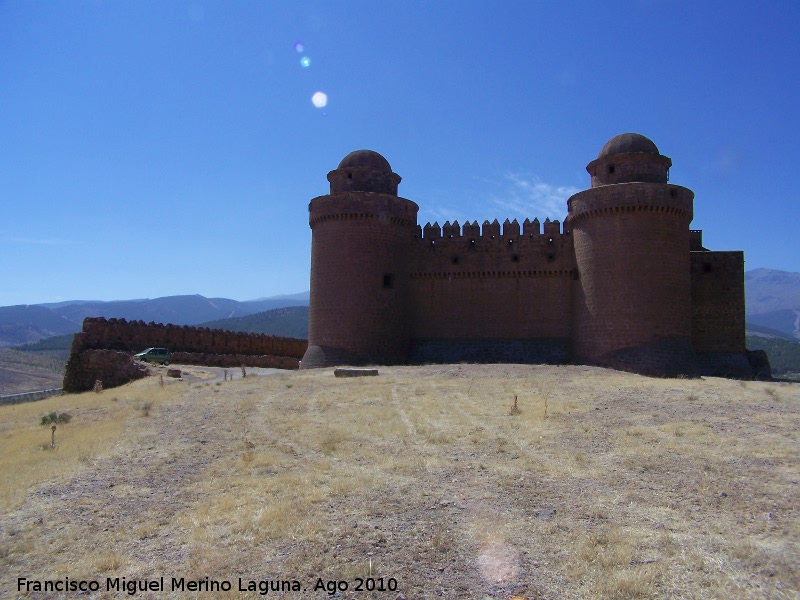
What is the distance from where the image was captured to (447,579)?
4.95 metres

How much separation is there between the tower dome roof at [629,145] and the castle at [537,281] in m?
0.05

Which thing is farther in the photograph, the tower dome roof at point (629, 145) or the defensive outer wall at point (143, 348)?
the defensive outer wall at point (143, 348)

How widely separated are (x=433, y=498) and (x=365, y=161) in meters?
19.6

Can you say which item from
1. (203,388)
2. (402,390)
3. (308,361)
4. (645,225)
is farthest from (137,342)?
(645,225)

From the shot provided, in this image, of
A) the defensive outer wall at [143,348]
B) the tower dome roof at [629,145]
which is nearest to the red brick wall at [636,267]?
the tower dome roof at [629,145]

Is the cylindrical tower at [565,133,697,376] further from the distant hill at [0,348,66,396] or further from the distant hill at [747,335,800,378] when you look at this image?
the distant hill at [0,348,66,396]

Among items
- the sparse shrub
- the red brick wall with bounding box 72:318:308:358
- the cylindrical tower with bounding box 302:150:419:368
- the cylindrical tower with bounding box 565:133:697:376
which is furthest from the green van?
the cylindrical tower with bounding box 565:133:697:376

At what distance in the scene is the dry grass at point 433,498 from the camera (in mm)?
5043

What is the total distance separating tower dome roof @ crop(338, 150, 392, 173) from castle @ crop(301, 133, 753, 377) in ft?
0.19

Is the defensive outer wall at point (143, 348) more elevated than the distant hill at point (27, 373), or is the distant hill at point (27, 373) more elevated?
the defensive outer wall at point (143, 348)

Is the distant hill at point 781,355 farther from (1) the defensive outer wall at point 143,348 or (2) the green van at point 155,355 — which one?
(2) the green van at point 155,355

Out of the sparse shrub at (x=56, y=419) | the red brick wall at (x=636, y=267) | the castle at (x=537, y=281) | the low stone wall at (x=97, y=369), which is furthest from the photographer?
the low stone wall at (x=97, y=369)

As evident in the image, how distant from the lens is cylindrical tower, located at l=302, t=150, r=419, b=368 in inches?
909

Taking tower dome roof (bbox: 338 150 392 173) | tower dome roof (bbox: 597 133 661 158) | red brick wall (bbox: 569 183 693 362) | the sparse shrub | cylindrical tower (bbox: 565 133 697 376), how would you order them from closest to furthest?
1. the sparse shrub
2. cylindrical tower (bbox: 565 133 697 376)
3. red brick wall (bbox: 569 183 693 362)
4. tower dome roof (bbox: 597 133 661 158)
5. tower dome roof (bbox: 338 150 392 173)
